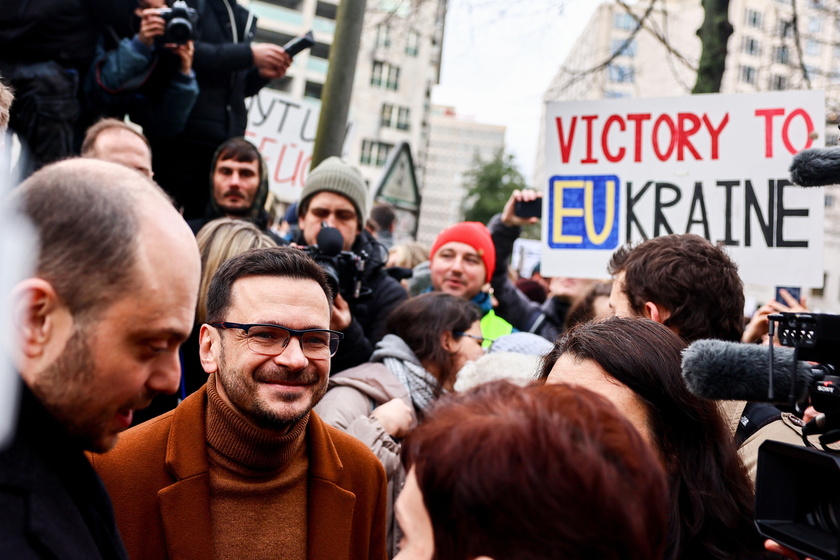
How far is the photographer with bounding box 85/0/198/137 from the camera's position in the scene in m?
4.26

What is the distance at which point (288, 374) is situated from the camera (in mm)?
2590

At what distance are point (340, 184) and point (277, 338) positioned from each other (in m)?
2.06

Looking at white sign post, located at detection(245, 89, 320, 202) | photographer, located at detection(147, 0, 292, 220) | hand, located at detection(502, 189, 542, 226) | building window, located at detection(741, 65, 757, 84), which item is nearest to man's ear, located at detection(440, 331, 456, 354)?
hand, located at detection(502, 189, 542, 226)

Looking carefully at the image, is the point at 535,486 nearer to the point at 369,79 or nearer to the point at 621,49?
the point at 621,49

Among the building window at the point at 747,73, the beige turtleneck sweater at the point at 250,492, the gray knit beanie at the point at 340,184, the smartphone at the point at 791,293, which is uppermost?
the building window at the point at 747,73

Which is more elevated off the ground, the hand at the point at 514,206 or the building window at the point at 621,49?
the building window at the point at 621,49

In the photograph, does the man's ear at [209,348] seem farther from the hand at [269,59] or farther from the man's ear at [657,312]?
the hand at [269,59]

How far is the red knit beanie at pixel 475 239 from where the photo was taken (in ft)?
17.3

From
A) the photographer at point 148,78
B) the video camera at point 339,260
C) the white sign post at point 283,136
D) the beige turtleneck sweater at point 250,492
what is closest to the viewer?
the beige turtleneck sweater at point 250,492

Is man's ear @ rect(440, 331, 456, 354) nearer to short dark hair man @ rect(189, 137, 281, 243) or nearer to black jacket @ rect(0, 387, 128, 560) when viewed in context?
short dark hair man @ rect(189, 137, 281, 243)

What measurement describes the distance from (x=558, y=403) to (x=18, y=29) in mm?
3679

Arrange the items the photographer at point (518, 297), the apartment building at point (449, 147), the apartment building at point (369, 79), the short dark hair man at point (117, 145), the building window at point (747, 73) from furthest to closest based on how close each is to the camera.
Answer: the apartment building at point (449, 147) < the apartment building at point (369, 79) < the building window at point (747, 73) < the photographer at point (518, 297) < the short dark hair man at point (117, 145)

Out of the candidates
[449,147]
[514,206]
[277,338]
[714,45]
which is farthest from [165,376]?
[449,147]

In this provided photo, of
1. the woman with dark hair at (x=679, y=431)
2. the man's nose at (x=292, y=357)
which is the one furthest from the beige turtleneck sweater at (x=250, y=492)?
the woman with dark hair at (x=679, y=431)
